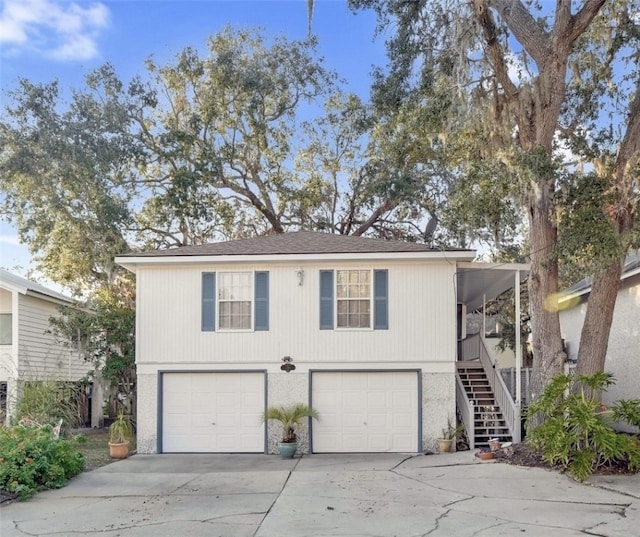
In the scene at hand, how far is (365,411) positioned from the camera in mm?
14602

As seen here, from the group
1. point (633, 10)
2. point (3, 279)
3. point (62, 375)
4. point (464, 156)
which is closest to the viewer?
point (633, 10)

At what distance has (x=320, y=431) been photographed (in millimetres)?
14617

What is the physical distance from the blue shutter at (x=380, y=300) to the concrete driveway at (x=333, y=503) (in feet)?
10.7

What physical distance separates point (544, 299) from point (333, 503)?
6.56 m

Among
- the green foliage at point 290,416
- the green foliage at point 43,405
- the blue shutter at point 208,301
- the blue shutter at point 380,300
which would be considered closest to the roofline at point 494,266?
the blue shutter at point 380,300

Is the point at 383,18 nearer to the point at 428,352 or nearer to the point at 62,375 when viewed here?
the point at 428,352

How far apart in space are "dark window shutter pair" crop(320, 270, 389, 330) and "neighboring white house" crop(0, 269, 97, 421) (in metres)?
7.84

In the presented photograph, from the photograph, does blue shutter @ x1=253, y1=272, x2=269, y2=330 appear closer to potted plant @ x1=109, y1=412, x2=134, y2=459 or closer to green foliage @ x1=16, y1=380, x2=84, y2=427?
potted plant @ x1=109, y1=412, x2=134, y2=459

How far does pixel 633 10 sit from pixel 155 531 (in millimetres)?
13468

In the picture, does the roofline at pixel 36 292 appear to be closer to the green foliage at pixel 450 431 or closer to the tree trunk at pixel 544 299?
the green foliage at pixel 450 431

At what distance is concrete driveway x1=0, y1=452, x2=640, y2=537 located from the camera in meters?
7.62

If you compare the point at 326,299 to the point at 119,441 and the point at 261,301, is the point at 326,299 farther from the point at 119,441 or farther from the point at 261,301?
the point at 119,441

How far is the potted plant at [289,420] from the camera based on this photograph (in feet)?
45.2

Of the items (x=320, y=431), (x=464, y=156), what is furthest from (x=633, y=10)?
(x=320, y=431)
